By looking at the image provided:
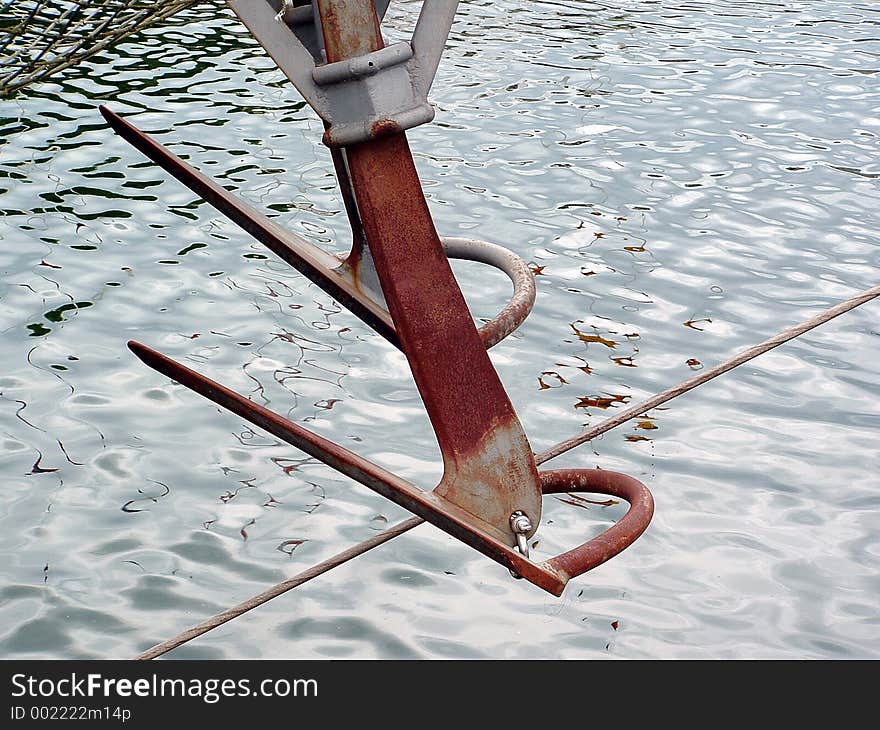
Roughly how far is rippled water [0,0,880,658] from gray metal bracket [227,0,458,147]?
1625 millimetres

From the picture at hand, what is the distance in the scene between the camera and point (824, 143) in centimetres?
676

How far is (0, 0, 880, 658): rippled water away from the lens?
310 centimetres

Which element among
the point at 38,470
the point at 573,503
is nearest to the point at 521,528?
the point at 573,503

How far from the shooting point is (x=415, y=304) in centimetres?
177

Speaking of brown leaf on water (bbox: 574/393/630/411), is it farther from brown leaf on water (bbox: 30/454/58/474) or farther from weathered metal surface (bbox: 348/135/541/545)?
weathered metal surface (bbox: 348/135/541/545)

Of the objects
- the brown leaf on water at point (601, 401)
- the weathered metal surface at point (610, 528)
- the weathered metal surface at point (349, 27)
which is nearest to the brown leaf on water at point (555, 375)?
the brown leaf on water at point (601, 401)

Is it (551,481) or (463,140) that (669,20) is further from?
(551,481)

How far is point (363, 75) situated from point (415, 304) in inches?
14.0

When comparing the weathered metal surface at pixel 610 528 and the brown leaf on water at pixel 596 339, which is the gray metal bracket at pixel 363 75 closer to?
the weathered metal surface at pixel 610 528

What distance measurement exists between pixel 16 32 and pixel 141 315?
4.29 feet

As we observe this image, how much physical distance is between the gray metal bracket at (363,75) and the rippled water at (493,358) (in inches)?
64.0

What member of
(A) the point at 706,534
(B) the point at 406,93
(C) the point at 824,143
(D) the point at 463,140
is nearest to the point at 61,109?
(D) the point at 463,140

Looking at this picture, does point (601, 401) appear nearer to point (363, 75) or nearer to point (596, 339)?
point (596, 339)

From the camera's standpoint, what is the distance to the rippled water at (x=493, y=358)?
3.10 meters
